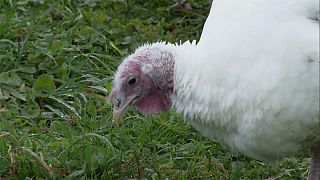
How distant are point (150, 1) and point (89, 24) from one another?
0.61 meters

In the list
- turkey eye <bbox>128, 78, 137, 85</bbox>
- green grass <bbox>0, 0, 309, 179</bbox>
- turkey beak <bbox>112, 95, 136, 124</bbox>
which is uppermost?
turkey eye <bbox>128, 78, 137, 85</bbox>

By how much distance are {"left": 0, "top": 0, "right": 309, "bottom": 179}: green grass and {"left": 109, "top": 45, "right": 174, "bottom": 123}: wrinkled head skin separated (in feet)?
1.42

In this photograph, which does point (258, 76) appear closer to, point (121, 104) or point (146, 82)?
point (146, 82)

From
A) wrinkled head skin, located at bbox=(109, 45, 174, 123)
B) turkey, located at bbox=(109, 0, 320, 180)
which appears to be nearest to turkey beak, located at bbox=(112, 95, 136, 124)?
wrinkled head skin, located at bbox=(109, 45, 174, 123)

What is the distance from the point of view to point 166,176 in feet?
13.8

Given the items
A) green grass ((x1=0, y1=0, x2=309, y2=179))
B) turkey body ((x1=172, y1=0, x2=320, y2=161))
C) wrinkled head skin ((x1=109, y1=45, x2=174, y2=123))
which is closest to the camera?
turkey body ((x1=172, y1=0, x2=320, y2=161))

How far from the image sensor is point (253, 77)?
3.37m

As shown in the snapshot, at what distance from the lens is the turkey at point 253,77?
3332 mm

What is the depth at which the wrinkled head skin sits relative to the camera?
3.74 metres

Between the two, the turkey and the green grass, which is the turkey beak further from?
the green grass

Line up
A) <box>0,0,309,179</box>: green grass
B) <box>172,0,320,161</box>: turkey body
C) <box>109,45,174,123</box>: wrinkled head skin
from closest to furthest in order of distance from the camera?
<box>172,0,320,161</box>: turkey body → <box>109,45,174,123</box>: wrinkled head skin → <box>0,0,309,179</box>: green grass

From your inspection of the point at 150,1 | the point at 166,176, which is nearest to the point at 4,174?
the point at 166,176

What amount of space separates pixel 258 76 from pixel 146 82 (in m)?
0.57

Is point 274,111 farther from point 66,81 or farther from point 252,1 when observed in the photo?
point 66,81
